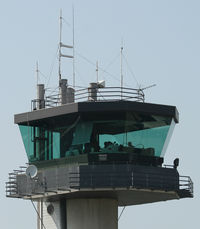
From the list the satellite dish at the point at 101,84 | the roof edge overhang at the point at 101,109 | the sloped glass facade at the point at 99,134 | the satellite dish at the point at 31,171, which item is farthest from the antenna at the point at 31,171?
the satellite dish at the point at 101,84

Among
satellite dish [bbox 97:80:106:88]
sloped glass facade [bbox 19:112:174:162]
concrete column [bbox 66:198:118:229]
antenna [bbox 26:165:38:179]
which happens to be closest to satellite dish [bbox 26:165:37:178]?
antenna [bbox 26:165:38:179]

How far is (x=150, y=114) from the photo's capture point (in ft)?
207

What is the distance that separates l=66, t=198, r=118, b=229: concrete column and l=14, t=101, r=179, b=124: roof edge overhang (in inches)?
212

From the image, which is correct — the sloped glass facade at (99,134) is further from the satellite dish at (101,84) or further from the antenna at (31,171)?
the satellite dish at (101,84)

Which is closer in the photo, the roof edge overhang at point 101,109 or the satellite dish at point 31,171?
the roof edge overhang at point 101,109

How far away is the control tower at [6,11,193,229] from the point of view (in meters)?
61.6

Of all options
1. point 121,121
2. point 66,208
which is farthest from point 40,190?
point 121,121

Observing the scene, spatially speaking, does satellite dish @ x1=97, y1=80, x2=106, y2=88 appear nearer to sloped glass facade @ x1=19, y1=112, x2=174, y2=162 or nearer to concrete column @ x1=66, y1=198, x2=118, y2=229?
sloped glass facade @ x1=19, y1=112, x2=174, y2=162

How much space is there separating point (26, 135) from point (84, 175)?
625cm

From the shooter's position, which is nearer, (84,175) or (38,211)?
(84,175)

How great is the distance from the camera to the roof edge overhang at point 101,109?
6175 cm

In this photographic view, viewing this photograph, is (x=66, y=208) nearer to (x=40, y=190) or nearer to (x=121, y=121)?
(x=40, y=190)

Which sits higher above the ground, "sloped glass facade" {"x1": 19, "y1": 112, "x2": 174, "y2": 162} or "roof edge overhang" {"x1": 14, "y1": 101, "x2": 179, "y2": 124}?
"roof edge overhang" {"x1": 14, "y1": 101, "x2": 179, "y2": 124}

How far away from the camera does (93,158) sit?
6253 centimetres
